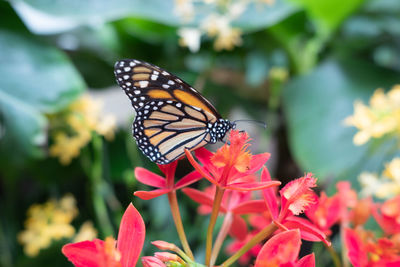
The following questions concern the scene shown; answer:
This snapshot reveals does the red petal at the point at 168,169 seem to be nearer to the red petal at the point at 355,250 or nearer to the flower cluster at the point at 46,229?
the red petal at the point at 355,250

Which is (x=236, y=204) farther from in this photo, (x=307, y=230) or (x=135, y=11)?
(x=135, y=11)

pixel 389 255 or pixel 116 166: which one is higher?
pixel 389 255

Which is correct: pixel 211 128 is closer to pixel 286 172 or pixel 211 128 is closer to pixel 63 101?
pixel 63 101

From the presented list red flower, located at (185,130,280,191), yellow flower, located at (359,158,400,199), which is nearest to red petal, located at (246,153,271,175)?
red flower, located at (185,130,280,191)

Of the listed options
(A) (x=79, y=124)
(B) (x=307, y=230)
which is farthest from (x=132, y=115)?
(B) (x=307, y=230)

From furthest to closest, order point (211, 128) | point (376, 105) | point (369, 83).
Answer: point (369, 83) < point (376, 105) < point (211, 128)

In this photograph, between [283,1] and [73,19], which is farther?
[283,1]

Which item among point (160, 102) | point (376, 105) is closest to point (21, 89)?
point (160, 102)
